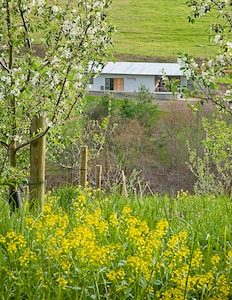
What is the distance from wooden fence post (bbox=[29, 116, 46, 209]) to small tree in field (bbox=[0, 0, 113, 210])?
0.07 ft

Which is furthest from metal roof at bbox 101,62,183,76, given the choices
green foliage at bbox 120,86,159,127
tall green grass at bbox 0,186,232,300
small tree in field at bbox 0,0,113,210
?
tall green grass at bbox 0,186,232,300

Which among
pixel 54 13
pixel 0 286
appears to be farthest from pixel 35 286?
pixel 54 13

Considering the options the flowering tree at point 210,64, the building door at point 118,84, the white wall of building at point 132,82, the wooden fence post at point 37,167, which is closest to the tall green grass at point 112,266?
the wooden fence post at point 37,167

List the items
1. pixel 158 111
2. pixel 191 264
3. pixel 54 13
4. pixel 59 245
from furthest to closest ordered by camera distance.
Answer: pixel 158 111, pixel 54 13, pixel 59 245, pixel 191 264

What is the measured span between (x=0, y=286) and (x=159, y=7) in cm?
2469

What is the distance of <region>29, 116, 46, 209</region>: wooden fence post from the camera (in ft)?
10.2

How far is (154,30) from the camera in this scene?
25.4 meters

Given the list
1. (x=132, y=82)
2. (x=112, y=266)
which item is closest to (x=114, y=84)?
(x=132, y=82)

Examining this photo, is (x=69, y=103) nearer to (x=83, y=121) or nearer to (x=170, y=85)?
(x=170, y=85)

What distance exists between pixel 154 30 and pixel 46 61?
2292cm

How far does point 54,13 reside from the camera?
323 cm

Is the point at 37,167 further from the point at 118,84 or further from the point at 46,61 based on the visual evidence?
the point at 118,84

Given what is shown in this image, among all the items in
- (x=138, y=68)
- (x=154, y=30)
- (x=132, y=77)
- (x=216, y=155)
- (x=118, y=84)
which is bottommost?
Result: (x=216, y=155)

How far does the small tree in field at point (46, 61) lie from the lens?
2883mm
